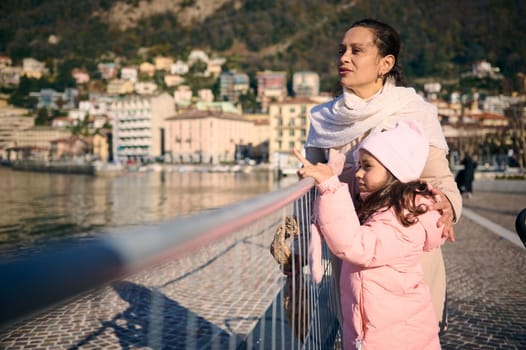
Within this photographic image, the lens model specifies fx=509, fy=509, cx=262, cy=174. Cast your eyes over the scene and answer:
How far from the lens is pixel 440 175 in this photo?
2.04 metres

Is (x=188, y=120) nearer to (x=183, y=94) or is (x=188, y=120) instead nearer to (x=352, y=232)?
(x=183, y=94)

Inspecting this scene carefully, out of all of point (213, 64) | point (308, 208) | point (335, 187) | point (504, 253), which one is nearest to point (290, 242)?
point (308, 208)

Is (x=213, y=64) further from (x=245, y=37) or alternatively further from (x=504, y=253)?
(x=504, y=253)

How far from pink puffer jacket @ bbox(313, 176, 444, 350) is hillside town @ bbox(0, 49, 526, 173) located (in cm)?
3928

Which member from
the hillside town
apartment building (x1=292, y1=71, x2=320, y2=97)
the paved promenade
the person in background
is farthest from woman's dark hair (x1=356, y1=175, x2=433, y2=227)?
apartment building (x1=292, y1=71, x2=320, y2=97)

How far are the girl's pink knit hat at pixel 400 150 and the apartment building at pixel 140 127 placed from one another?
103 m

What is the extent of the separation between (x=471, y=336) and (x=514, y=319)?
68 centimetres

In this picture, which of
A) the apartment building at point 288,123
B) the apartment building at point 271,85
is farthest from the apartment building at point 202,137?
the apartment building at point 271,85

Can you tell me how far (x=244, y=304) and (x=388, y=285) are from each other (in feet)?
11.1

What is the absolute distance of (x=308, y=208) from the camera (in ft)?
7.42

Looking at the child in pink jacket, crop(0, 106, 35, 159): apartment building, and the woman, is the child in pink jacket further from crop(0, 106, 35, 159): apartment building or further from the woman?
crop(0, 106, 35, 159): apartment building

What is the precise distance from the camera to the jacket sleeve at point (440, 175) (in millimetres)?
1981

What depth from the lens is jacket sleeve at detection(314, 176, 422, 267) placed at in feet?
5.36

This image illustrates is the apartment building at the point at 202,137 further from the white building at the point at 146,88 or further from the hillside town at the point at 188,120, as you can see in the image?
the white building at the point at 146,88
